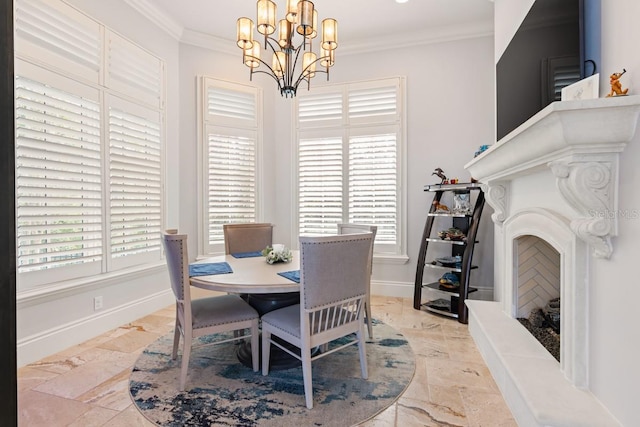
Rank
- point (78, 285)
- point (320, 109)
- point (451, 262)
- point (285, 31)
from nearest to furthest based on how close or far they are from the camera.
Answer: point (285, 31), point (78, 285), point (451, 262), point (320, 109)

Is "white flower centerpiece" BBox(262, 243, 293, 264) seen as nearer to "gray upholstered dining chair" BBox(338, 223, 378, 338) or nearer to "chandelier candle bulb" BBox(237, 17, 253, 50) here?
"gray upholstered dining chair" BBox(338, 223, 378, 338)

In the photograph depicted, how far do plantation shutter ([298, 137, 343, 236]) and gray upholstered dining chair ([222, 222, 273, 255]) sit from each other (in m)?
0.95

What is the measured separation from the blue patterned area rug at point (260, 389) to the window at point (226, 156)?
6.21ft

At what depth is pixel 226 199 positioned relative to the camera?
434cm

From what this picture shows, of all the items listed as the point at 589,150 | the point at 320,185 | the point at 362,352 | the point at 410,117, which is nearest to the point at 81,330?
the point at 362,352

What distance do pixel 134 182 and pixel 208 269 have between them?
1.63 m

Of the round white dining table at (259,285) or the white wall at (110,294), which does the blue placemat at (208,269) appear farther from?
the white wall at (110,294)

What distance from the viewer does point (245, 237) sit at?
3.47 metres

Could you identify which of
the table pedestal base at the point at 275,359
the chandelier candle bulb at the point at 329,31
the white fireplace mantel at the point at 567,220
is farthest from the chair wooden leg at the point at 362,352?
the chandelier candle bulb at the point at 329,31

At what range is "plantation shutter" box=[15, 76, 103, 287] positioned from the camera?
241 centimetres

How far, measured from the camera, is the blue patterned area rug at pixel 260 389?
6.03ft

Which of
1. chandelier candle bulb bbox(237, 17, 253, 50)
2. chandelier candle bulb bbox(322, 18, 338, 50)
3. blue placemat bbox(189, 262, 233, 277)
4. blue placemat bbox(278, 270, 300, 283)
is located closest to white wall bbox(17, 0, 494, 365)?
blue placemat bbox(189, 262, 233, 277)

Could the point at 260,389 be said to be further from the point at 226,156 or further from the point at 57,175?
the point at 226,156

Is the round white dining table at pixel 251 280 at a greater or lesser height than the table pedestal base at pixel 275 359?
greater
